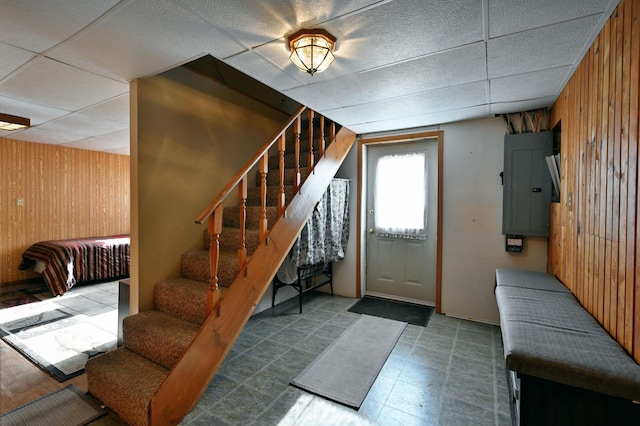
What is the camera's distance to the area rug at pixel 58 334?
254cm

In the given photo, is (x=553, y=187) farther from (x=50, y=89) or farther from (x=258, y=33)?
(x=50, y=89)

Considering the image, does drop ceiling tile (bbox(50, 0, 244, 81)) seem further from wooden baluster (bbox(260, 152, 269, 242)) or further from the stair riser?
the stair riser

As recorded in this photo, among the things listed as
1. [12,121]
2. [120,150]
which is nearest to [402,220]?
[12,121]

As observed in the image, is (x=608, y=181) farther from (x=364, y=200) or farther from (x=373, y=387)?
(x=364, y=200)

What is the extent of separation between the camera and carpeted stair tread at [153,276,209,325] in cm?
230

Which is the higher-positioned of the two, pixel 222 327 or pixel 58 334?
pixel 222 327

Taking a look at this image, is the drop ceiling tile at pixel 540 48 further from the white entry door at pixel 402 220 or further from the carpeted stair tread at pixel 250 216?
the carpeted stair tread at pixel 250 216

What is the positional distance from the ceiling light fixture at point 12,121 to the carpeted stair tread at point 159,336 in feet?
9.92

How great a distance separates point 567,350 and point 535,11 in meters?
1.69

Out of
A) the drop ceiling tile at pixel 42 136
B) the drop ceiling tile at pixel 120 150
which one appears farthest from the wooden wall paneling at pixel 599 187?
the drop ceiling tile at pixel 120 150

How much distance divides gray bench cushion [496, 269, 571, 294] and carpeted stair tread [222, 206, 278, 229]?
2184mm

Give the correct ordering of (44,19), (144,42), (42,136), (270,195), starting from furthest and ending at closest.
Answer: (42,136)
(270,195)
(144,42)
(44,19)

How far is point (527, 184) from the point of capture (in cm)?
298

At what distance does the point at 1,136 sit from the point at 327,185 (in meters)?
5.10
